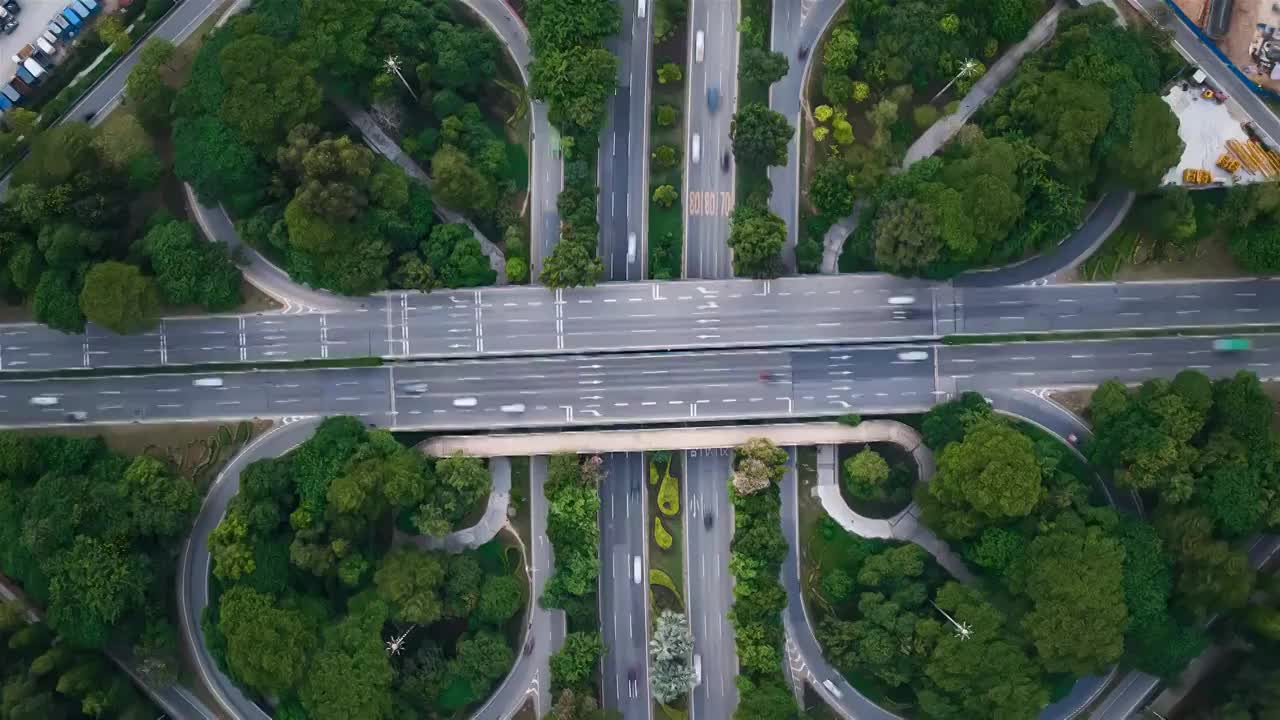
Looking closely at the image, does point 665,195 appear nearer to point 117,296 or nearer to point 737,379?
point 737,379

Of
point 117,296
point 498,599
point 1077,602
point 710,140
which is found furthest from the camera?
point 710,140

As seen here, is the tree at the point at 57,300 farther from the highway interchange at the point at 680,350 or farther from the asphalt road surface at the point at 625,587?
the asphalt road surface at the point at 625,587

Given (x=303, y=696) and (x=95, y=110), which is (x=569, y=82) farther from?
(x=303, y=696)

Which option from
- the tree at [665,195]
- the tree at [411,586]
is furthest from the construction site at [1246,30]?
the tree at [411,586]

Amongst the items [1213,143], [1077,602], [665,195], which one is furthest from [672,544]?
[1213,143]

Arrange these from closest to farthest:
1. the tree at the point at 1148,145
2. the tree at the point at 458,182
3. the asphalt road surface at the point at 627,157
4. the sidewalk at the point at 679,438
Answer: the tree at the point at 1148,145 < the tree at the point at 458,182 < the sidewalk at the point at 679,438 < the asphalt road surface at the point at 627,157
